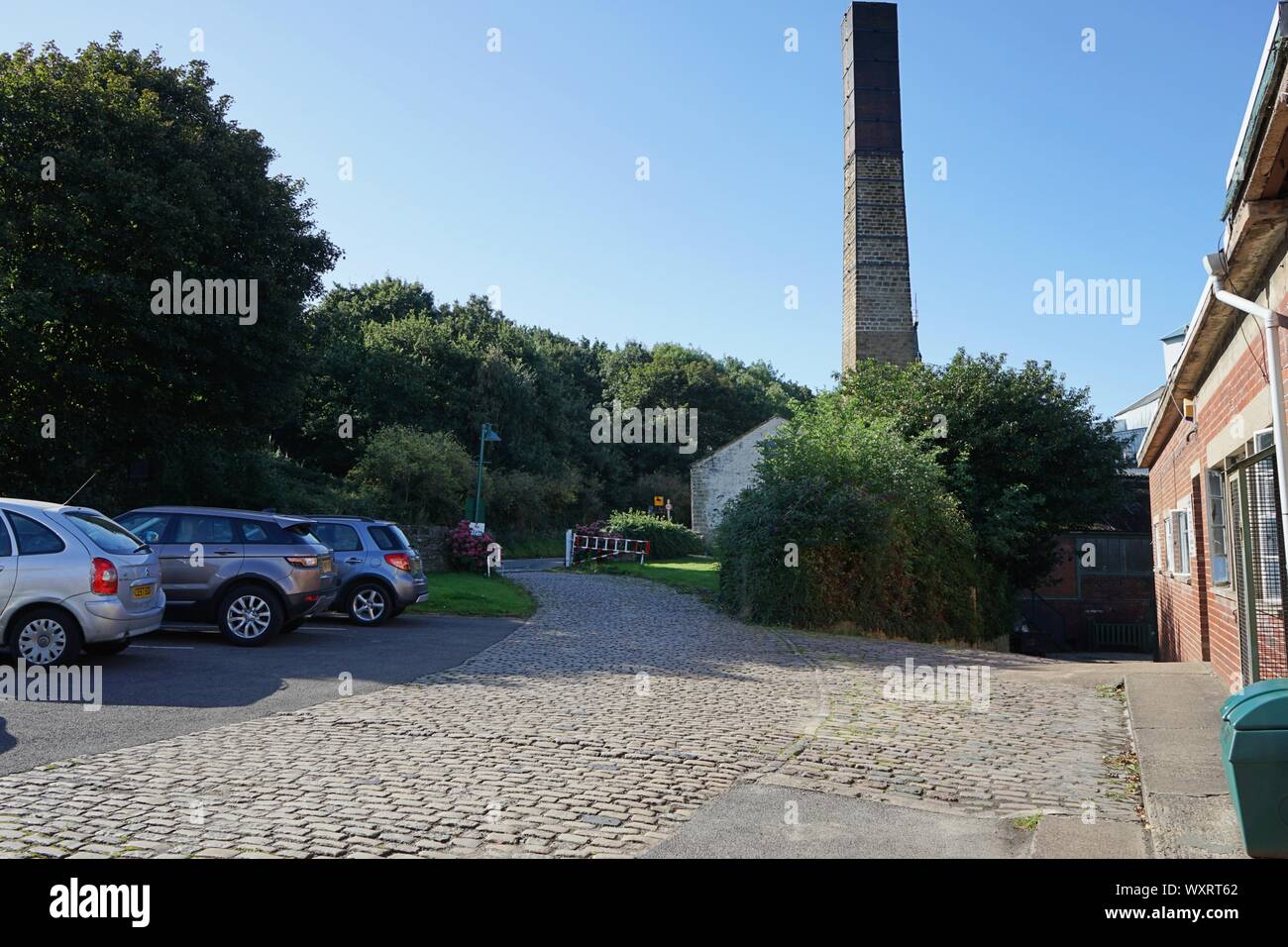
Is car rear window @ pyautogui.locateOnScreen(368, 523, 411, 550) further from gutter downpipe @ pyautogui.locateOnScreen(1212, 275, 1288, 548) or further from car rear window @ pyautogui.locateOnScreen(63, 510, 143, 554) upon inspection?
gutter downpipe @ pyautogui.locateOnScreen(1212, 275, 1288, 548)

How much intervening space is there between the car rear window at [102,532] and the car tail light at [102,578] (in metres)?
0.20

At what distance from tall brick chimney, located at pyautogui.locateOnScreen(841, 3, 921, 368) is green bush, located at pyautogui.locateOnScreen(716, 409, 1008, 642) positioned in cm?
1122

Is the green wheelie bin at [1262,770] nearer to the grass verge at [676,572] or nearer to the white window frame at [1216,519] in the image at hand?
the white window frame at [1216,519]

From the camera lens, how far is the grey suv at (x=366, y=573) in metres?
16.5

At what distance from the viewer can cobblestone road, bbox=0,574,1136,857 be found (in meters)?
5.28

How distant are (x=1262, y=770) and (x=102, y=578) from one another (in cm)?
992

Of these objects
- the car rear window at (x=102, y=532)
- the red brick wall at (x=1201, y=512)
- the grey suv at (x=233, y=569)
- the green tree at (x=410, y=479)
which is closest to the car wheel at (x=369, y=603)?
the grey suv at (x=233, y=569)

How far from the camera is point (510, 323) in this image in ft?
197

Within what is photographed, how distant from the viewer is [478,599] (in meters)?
20.3

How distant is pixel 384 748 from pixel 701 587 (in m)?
19.0
